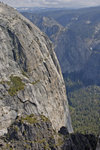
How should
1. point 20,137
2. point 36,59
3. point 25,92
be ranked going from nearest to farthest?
point 20,137 → point 25,92 → point 36,59

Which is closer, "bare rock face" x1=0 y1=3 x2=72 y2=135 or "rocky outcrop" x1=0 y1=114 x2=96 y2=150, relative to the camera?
"rocky outcrop" x1=0 y1=114 x2=96 y2=150

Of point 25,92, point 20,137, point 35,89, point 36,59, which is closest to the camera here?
point 20,137

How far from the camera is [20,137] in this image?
73500 mm

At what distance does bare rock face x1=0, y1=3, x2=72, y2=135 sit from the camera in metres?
90.4

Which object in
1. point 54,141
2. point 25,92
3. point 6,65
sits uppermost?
point 6,65

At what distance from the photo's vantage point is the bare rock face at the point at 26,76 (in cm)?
9044

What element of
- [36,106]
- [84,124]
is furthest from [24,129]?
[84,124]

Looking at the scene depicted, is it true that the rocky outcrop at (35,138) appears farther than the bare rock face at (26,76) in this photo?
No

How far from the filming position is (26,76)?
106625mm

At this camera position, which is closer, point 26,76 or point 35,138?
point 35,138

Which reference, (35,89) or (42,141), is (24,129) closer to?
(42,141)

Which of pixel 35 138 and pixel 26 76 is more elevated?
pixel 26 76

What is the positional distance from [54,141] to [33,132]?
24.4 feet

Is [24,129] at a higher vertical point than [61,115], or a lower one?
higher
